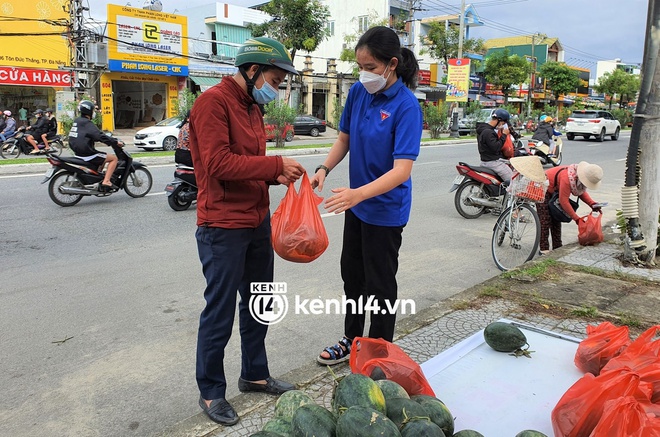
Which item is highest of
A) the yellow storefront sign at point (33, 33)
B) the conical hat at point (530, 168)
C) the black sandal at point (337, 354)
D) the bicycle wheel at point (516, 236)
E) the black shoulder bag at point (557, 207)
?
the yellow storefront sign at point (33, 33)

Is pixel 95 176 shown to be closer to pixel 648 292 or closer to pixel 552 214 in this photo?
pixel 552 214

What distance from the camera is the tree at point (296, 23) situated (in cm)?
2703

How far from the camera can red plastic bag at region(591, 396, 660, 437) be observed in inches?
68.1

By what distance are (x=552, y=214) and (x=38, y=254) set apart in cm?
546

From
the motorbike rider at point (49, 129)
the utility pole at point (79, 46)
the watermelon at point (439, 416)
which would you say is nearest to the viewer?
the watermelon at point (439, 416)

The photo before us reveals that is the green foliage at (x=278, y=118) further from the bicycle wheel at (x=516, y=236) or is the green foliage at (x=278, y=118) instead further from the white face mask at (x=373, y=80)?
the white face mask at (x=373, y=80)

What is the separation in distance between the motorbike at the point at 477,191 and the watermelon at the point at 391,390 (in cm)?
593

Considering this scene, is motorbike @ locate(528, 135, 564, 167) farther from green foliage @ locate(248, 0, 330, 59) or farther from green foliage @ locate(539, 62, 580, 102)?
green foliage @ locate(539, 62, 580, 102)

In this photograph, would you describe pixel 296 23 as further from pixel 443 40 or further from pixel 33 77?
pixel 443 40

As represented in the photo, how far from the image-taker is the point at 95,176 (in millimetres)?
8375

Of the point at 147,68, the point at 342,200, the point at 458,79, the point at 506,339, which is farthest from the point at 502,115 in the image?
the point at 147,68

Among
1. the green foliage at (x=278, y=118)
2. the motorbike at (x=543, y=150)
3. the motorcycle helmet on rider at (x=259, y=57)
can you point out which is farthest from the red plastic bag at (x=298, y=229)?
the green foliage at (x=278, y=118)

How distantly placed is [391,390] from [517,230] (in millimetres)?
4053

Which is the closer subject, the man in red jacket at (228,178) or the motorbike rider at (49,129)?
the man in red jacket at (228,178)
